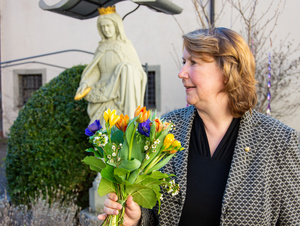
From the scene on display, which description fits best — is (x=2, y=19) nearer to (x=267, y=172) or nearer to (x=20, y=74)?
(x=20, y=74)

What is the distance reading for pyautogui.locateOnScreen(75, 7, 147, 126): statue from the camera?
13.6 ft

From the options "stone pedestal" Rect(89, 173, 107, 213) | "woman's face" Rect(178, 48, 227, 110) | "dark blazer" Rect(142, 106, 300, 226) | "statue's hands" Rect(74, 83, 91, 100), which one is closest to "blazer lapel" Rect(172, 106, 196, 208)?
"dark blazer" Rect(142, 106, 300, 226)

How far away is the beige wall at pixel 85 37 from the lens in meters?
9.53

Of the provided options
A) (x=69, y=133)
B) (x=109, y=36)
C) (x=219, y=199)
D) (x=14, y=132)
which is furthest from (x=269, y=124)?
(x=14, y=132)

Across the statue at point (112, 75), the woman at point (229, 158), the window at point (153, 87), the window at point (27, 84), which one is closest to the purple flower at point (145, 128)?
the woman at point (229, 158)

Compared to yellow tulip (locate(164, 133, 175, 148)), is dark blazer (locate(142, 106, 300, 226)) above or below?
below

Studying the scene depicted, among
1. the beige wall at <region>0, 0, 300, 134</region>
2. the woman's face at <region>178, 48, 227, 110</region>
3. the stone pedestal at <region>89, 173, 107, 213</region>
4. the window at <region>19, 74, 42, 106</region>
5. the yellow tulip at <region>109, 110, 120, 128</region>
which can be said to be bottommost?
the stone pedestal at <region>89, 173, 107, 213</region>

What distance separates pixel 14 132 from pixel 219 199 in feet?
12.8

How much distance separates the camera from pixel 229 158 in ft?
5.60

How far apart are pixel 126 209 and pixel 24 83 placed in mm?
12158

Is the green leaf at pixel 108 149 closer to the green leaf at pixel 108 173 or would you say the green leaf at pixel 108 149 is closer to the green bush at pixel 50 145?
the green leaf at pixel 108 173

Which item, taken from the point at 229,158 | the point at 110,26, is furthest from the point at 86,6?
the point at 229,158

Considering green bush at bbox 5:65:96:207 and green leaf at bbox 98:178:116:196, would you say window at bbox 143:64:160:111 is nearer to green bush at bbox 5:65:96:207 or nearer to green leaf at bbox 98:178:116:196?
green bush at bbox 5:65:96:207

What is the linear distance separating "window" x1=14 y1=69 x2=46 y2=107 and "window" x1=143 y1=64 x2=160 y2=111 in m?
4.27
